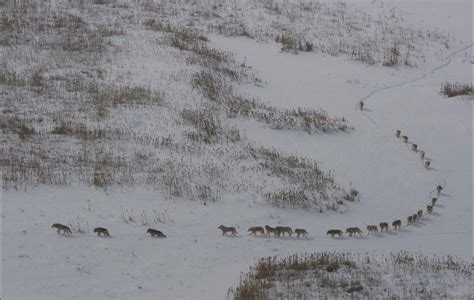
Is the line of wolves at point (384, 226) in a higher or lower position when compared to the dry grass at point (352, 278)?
lower

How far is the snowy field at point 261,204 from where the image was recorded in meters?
11.2

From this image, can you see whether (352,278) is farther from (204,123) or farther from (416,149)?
(416,149)

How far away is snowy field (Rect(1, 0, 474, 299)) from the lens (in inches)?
442

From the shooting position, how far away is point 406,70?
2672cm

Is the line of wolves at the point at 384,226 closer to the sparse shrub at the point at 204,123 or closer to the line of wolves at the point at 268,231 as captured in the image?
the line of wolves at the point at 268,231

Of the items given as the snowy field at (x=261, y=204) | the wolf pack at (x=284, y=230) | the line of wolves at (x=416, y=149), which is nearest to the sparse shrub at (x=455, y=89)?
the snowy field at (x=261, y=204)

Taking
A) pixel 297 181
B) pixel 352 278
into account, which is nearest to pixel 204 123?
pixel 297 181

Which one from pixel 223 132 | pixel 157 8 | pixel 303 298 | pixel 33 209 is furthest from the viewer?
pixel 157 8

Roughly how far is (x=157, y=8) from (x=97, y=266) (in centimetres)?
2114

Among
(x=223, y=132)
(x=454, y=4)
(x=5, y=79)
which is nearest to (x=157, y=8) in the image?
(x=5, y=79)

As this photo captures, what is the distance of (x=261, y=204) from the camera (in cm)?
1478

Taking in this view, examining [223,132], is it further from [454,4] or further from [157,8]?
[454,4]

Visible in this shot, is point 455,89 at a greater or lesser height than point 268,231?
greater

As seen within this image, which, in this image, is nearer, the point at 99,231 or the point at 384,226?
the point at 99,231
